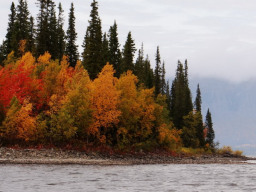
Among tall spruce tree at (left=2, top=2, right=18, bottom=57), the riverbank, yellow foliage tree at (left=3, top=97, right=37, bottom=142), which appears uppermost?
tall spruce tree at (left=2, top=2, right=18, bottom=57)

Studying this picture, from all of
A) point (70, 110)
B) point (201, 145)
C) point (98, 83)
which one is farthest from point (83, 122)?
point (201, 145)

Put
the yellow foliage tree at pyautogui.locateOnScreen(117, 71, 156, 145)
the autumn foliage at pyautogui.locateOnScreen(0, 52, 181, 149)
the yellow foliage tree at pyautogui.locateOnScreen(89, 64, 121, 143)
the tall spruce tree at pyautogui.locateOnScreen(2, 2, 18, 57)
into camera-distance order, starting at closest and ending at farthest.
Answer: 1. the autumn foliage at pyautogui.locateOnScreen(0, 52, 181, 149)
2. the yellow foliage tree at pyautogui.locateOnScreen(89, 64, 121, 143)
3. the yellow foliage tree at pyautogui.locateOnScreen(117, 71, 156, 145)
4. the tall spruce tree at pyautogui.locateOnScreen(2, 2, 18, 57)

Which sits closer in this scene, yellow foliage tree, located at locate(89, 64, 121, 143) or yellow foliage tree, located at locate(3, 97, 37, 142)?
yellow foliage tree, located at locate(3, 97, 37, 142)

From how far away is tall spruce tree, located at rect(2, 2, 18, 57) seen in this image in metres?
71.4

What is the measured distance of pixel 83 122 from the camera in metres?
54.6

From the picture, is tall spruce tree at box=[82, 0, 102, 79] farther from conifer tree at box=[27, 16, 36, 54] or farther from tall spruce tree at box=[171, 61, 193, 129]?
tall spruce tree at box=[171, 61, 193, 129]

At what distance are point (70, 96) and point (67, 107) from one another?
62.9 inches

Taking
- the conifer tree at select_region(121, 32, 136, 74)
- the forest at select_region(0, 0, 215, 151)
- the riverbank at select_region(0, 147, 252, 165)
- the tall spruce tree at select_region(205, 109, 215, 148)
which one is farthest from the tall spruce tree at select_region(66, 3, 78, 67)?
the tall spruce tree at select_region(205, 109, 215, 148)

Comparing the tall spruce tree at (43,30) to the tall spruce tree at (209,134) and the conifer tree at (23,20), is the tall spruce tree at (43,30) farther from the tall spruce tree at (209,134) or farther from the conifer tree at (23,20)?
the tall spruce tree at (209,134)

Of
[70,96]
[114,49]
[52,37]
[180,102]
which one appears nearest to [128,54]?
[114,49]

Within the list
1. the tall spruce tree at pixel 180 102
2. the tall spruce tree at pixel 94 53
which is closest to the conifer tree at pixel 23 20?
the tall spruce tree at pixel 94 53

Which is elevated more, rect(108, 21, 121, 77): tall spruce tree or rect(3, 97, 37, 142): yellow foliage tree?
rect(108, 21, 121, 77): tall spruce tree

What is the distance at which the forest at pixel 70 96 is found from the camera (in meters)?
50.9

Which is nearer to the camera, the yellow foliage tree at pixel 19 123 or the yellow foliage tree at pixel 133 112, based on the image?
the yellow foliage tree at pixel 19 123
